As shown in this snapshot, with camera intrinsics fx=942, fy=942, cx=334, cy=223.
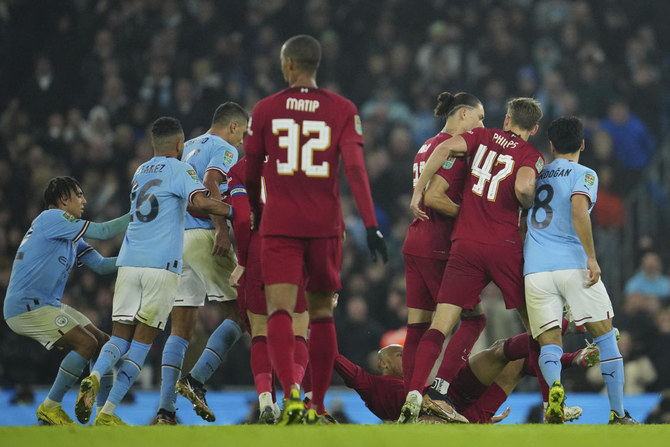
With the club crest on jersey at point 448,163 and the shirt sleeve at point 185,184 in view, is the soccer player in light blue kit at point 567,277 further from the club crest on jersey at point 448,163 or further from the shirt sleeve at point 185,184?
the shirt sleeve at point 185,184

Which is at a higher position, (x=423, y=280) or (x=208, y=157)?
(x=208, y=157)

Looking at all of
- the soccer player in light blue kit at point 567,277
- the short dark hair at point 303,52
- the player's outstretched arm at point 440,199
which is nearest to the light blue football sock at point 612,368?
the soccer player in light blue kit at point 567,277

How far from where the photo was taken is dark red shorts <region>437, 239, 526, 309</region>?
6281 millimetres

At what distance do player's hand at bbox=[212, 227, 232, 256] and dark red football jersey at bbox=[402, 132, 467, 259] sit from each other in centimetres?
132

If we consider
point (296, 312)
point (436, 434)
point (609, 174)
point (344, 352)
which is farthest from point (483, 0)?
point (436, 434)

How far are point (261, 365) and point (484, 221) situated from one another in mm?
1785

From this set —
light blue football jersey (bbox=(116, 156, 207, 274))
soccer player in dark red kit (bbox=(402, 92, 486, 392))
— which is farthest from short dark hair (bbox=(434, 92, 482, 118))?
light blue football jersey (bbox=(116, 156, 207, 274))

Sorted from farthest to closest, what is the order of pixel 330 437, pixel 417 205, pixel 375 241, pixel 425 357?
pixel 417 205 → pixel 425 357 → pixel 375 241 → pixel 330 437

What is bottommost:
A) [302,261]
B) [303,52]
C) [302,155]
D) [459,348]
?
[459,348]

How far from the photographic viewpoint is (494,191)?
6.41 meters

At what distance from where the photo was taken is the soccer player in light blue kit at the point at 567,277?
20.1 feet

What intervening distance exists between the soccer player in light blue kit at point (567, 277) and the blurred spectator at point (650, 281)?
5877mm

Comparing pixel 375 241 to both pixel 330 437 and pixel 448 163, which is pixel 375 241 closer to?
pixel 330 437

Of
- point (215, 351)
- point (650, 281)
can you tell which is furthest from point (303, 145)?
point (650, 281)
